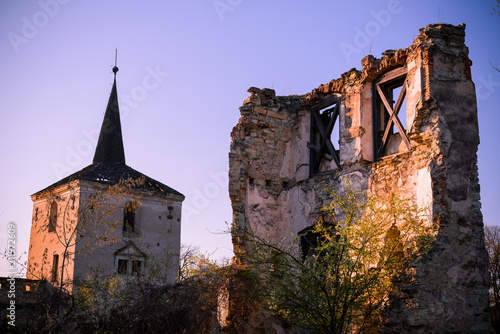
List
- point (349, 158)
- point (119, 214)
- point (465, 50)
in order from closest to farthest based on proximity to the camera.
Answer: point (465, 50)
point (349, 158)
point (119, 214)

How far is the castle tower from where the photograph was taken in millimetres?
24297

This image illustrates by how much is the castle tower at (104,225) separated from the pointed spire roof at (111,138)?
0.33ft

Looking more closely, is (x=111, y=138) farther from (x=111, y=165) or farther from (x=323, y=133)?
(x=323, y=133)

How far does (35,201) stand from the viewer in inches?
1141

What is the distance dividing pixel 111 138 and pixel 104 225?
7456 mm

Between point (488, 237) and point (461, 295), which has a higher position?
point (488, 237)

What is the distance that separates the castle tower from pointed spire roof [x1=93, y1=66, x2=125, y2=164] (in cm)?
10

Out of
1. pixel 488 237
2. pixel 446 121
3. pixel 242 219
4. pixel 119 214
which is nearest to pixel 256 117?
pixel 242 219

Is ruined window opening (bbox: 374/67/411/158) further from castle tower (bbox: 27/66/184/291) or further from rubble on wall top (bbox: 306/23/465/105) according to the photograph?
castle tower (bbox: 27/66/184/291)

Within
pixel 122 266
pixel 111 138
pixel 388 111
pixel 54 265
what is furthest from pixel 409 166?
pixel 111 138

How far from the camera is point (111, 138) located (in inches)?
1203

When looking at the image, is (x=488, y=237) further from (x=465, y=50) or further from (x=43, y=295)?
(x=43, y=295)

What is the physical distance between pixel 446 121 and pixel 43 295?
326 inches

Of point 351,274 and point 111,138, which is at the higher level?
point 111,138
